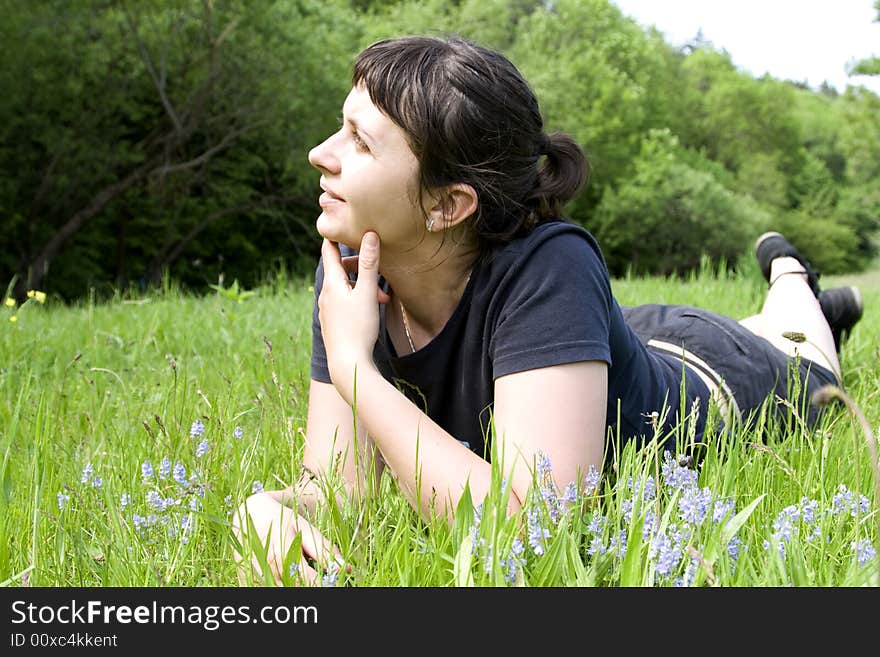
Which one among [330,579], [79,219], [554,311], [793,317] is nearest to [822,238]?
[79,219]

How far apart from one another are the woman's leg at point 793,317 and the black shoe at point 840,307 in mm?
92

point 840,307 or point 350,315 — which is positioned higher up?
point 840,307

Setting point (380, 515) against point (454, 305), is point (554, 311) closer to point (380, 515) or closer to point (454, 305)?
point (454, 305)

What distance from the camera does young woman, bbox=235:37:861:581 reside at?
1679 mm

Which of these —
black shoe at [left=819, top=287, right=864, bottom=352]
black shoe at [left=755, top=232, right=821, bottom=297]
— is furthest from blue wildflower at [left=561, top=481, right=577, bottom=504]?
black shoe at [left=755, top=232, right=821, bottom=297]

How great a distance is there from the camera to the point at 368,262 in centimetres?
190

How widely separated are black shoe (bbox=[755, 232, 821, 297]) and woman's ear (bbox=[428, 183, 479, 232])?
7.51 ft

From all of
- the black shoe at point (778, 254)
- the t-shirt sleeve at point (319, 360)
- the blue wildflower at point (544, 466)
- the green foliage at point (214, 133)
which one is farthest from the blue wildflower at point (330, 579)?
the green foliage at point (214, 133)

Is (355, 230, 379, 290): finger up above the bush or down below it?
below

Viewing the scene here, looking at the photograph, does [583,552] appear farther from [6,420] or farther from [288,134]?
[288,134]

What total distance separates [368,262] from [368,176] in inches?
7.3

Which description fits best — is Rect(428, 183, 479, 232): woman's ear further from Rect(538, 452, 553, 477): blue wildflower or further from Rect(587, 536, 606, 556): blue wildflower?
Rect(587, 536, 606, 556): blue wildflower

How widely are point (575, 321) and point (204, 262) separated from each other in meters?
23.9
